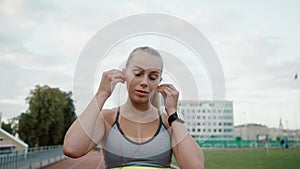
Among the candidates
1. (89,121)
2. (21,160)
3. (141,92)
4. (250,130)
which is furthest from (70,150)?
(250,130)

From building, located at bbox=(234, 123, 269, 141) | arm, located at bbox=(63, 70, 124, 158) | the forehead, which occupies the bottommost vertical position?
building, located at bbox=(234, 123, 269, 141)

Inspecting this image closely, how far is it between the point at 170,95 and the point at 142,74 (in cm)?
19

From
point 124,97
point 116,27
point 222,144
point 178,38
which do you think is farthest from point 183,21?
point 222,144

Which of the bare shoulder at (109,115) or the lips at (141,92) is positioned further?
the bare shoulder at (109,115)

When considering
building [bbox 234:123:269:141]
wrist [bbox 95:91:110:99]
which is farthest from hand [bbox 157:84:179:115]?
building [bbox 234:123:269:141]

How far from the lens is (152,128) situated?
1758mm

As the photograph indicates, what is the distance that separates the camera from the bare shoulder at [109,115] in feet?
5.81

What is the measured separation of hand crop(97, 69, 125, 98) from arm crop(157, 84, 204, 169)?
20 cm

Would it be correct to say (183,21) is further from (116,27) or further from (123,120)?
(123,120)

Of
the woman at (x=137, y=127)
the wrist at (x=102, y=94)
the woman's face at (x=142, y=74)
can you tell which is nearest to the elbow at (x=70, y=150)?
the woman at (x=137, y=127)

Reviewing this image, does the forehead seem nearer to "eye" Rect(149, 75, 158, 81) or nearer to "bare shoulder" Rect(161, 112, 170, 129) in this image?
"eye" Rect(149, 75, 158, 81)

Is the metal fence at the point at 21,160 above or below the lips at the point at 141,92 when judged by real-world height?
below

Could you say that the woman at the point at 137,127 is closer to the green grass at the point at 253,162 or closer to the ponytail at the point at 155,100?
the ponytail at the point at 155,100

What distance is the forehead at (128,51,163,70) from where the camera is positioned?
162 cm
